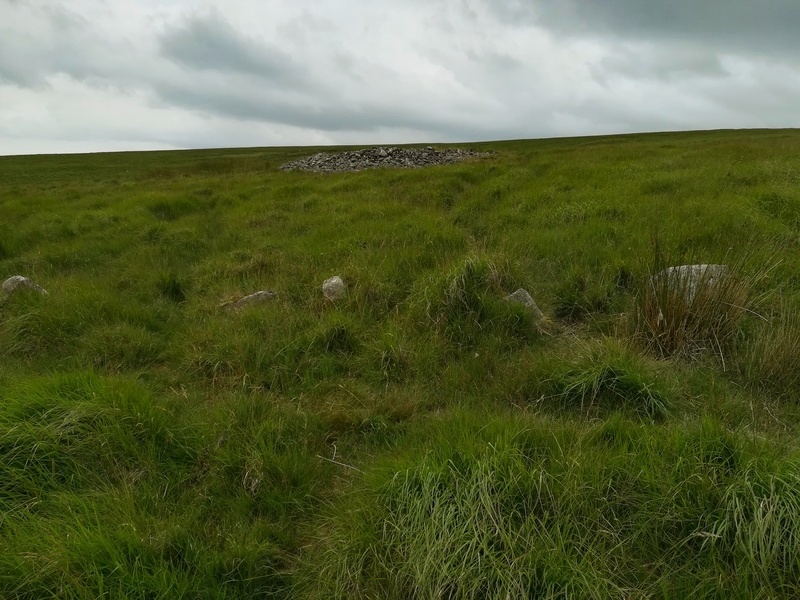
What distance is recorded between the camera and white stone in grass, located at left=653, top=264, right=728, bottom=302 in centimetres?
449

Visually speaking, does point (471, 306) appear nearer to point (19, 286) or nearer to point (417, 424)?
point (417, 424)

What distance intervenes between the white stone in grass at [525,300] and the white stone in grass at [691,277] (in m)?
1.20

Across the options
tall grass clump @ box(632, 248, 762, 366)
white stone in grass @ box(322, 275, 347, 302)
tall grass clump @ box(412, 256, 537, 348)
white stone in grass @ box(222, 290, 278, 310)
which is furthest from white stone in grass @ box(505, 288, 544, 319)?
white stone in grass @ box(222, 290, 278, 310)

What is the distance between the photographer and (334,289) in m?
6.09

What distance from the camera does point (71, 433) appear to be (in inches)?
128

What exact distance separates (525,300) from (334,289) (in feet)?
7.73

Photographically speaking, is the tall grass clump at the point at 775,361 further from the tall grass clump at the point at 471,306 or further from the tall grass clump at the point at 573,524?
the tall grass clump at the point at 471,306

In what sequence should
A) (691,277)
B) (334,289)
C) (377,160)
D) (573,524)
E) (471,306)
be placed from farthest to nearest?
1. (377,160)
2. (334,289)
3. (471,306)
4. (691,277)
5. (573,524)

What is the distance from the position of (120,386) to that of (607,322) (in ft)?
15.1

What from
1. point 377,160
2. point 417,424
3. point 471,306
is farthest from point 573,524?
point 377,160

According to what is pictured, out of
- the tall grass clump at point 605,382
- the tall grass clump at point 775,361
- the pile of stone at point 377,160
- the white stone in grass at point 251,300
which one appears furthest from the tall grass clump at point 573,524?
the pile of stone at point 377,160

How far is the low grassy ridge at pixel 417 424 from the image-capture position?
7.52 feet

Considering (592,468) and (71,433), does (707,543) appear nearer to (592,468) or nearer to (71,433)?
(592,468)

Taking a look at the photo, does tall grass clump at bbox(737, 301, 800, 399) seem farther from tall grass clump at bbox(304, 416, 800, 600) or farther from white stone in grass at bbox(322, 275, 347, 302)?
white stone in grass at bbox(322, 275, 347, 302)
